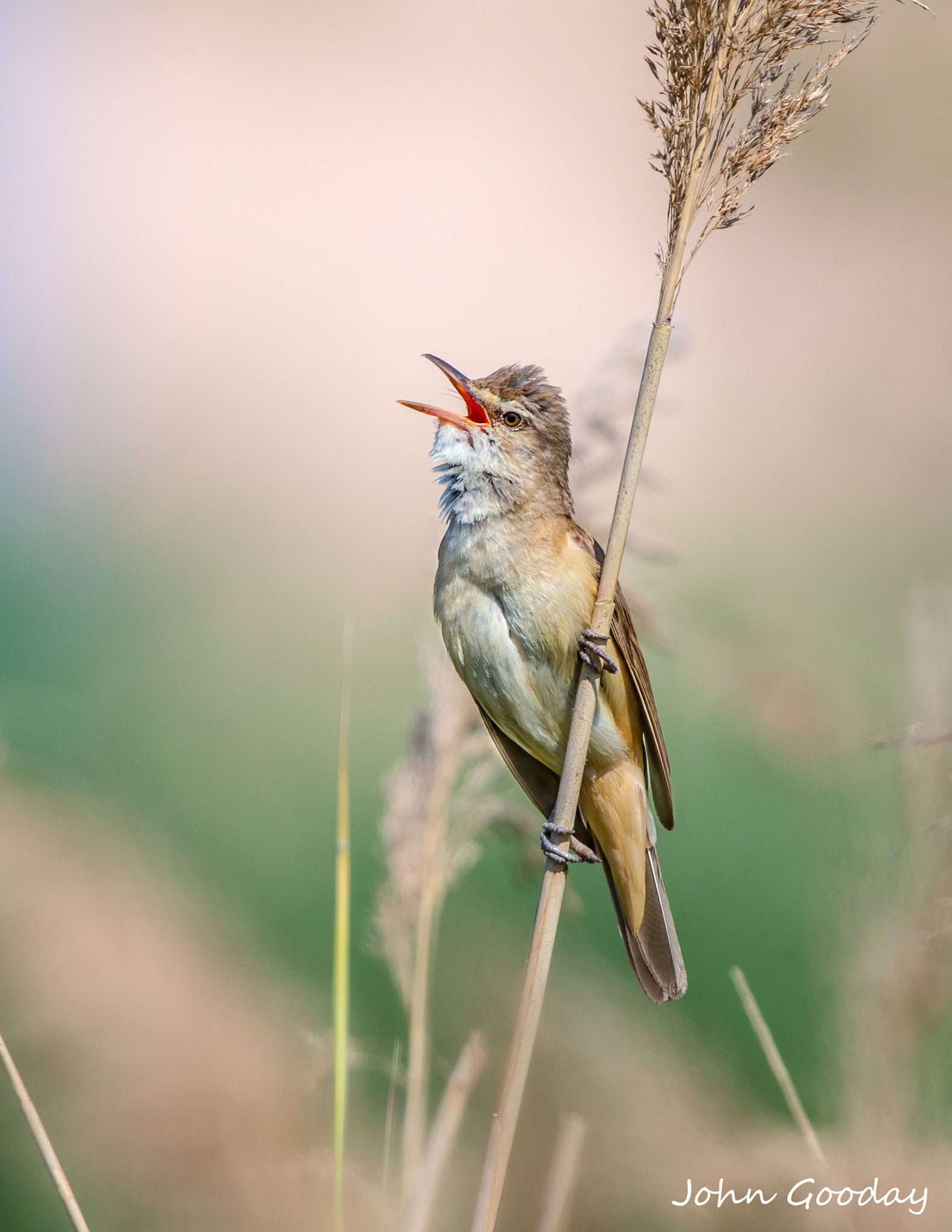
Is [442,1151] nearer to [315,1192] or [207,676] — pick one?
[315,1192]

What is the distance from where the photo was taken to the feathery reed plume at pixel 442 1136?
1.51m

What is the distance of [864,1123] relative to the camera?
5.53ft

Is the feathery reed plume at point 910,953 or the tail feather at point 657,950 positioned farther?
the tail feather at point 657,950

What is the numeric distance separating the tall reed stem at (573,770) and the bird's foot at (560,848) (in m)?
0.02

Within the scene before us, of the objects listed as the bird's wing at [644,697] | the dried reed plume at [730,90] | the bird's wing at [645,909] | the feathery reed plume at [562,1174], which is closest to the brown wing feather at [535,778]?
the bird's wing at [645,909]

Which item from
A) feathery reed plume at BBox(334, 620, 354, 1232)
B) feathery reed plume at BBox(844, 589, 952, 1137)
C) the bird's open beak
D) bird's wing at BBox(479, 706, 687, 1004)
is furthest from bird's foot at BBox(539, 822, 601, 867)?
the bird's open beak

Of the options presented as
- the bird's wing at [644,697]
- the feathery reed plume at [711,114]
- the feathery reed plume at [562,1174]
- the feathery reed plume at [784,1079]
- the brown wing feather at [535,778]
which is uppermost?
the feathery reed plume at [711,114]

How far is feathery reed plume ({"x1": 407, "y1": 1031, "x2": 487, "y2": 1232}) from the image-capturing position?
1.51 metres

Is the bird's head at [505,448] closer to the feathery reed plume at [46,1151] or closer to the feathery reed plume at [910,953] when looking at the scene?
the feathery reed plume at [910,953]

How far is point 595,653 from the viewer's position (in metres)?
1.81

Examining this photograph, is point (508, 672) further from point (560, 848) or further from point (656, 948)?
point (656, 948)

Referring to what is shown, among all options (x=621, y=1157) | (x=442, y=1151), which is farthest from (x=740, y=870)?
(x=442, y=1151)

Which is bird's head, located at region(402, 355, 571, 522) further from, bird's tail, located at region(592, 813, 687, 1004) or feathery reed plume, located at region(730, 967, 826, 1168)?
feathery reed plume, located at region(730, 967, 826, 1168)

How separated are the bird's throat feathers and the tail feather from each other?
0.79 meters
